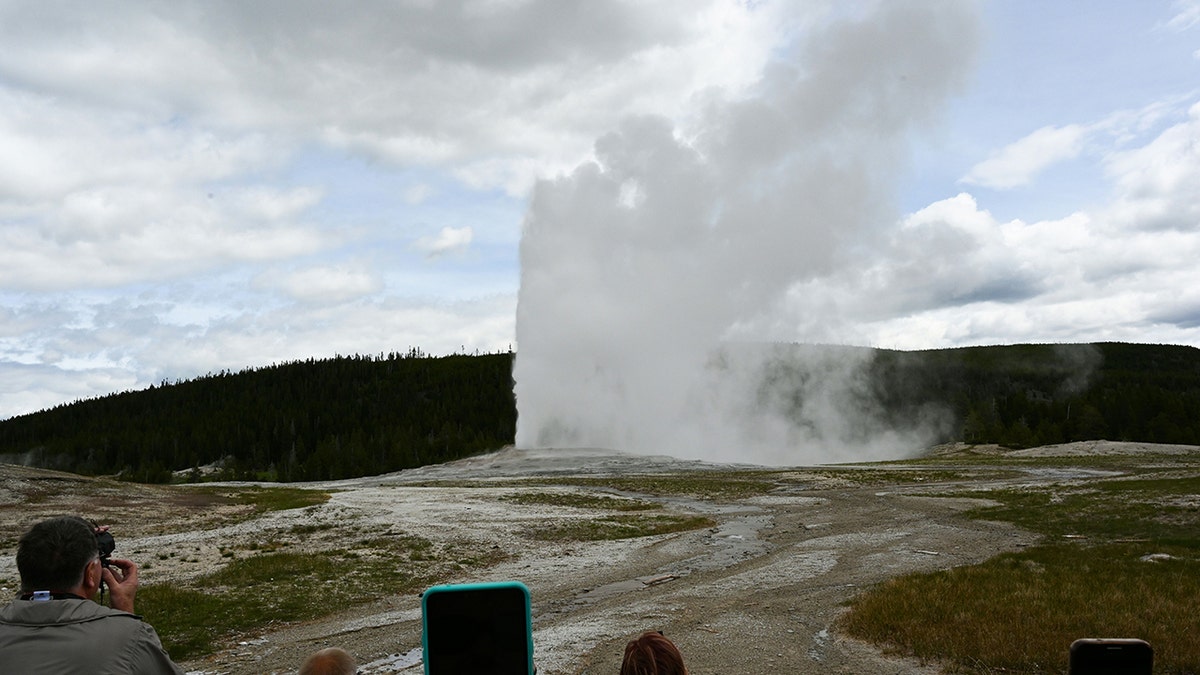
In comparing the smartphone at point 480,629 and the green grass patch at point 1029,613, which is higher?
the smartphone at point 480,629

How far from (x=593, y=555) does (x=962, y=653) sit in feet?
44.6

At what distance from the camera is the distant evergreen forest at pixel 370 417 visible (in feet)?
370

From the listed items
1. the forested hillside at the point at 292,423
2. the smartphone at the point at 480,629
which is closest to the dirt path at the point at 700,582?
the smartphone at the point at 480,629

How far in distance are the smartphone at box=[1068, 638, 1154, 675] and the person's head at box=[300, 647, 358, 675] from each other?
398 centimetres

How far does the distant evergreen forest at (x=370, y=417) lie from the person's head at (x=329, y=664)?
338 feet

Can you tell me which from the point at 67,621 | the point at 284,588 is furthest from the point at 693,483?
the point at 67,621

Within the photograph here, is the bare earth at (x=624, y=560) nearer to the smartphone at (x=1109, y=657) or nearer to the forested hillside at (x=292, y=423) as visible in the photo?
the smartphone at (x=1109, y=657)

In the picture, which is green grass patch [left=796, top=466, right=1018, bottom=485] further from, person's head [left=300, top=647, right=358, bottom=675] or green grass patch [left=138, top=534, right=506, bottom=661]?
person's head [left=300, top=647, right=358, bottom=675]

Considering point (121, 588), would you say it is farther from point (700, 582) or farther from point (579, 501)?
point (579, 501)

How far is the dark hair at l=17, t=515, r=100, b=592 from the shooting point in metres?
3.88

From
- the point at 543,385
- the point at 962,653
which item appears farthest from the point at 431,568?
the point at 543,385

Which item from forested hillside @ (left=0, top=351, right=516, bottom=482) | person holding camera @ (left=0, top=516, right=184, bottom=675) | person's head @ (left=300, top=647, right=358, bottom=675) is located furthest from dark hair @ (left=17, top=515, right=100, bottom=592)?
forested hillside @ (left=0, top=351, right=516, bottom=482)

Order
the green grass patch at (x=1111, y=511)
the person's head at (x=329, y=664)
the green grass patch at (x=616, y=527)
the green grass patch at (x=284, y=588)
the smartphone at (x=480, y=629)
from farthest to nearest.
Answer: the green grass patch at (x=616, y=527), the green grass patch at (x=1111, y=511), the green grass patch at (x=284, y=588), the smartphone at (x=480, y=629), the person's head at (x=329, y=664)

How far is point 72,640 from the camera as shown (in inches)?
143
